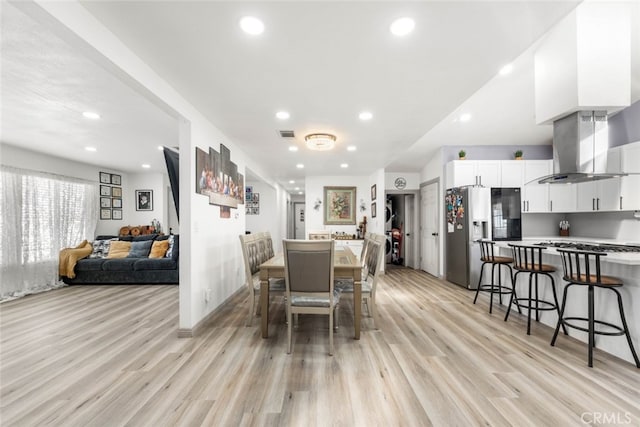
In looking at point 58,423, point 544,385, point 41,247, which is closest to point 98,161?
point 41,247

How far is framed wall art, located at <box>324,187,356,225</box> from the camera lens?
23.4ft

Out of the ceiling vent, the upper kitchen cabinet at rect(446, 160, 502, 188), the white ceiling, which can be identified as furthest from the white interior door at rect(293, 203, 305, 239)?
the ceiling vent

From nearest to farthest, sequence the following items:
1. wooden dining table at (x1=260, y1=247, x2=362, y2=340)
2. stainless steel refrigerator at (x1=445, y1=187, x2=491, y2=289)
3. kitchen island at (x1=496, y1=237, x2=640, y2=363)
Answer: kitchen island at (x1=496, y1=237, x2=640, y2=363) < wooden dining table at (x1=260, y1=247, x2=362, y2=340) < stainless steel refrigerator at (x1=445, y1=187, x2=491, y2=289)

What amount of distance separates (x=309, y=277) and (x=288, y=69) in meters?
1.72

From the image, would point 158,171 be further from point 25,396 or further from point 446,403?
point 446,403

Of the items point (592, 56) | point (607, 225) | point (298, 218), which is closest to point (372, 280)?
point (592, 56)

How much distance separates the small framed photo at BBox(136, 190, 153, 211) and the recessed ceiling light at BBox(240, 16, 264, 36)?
6.81 meters

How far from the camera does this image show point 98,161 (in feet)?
18.8

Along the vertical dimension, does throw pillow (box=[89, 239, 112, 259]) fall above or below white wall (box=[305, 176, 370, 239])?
below

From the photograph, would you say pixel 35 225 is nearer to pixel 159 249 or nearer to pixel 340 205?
pixel 159 249

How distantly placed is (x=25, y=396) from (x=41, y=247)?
4246 millimetres

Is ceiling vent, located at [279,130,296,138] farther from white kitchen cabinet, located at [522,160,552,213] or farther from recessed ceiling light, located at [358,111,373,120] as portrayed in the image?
white kitchen cabinet, located at [522,160,552,213]

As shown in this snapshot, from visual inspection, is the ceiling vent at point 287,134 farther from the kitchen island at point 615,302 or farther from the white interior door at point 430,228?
the white interior door at point 430,228

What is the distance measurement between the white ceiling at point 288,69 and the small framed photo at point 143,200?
9.93 feet
